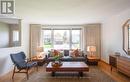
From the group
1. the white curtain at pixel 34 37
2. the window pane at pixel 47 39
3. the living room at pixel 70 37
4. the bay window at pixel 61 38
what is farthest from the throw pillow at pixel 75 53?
the white curtain at pixel 34 37

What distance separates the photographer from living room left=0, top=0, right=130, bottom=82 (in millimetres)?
5582

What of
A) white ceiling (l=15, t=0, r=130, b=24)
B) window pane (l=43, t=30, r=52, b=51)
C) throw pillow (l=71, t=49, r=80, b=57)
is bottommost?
throw pillow (l=71, t=49, r=80, b=57)

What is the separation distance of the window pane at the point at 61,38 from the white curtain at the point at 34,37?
41.1 inches

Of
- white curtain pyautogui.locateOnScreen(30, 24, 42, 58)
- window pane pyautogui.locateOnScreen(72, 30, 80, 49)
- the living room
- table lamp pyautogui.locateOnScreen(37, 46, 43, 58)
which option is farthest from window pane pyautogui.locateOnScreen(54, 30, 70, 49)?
table lamp pyautogui.locateOnScreen(37, 46, 43, 58)

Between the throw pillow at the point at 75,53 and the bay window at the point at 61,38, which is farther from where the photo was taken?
the bay window at the point at 61,38

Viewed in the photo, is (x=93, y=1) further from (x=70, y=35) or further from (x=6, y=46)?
(x=70, y=35)

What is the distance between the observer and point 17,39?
754 centimetres

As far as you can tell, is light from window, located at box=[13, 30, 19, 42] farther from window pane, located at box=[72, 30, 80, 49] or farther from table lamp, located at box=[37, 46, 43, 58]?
window pane, located at box=[72, 30, 80, 49]

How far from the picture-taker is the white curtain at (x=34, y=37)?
32.3 feet

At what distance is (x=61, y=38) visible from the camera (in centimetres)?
1034

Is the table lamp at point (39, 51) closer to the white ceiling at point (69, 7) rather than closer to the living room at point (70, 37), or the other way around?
the living room at point (70, 37)

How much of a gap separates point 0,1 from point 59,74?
133 inches

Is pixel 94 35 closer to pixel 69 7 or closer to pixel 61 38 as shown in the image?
pixel 61 38

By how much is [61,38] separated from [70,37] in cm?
57
